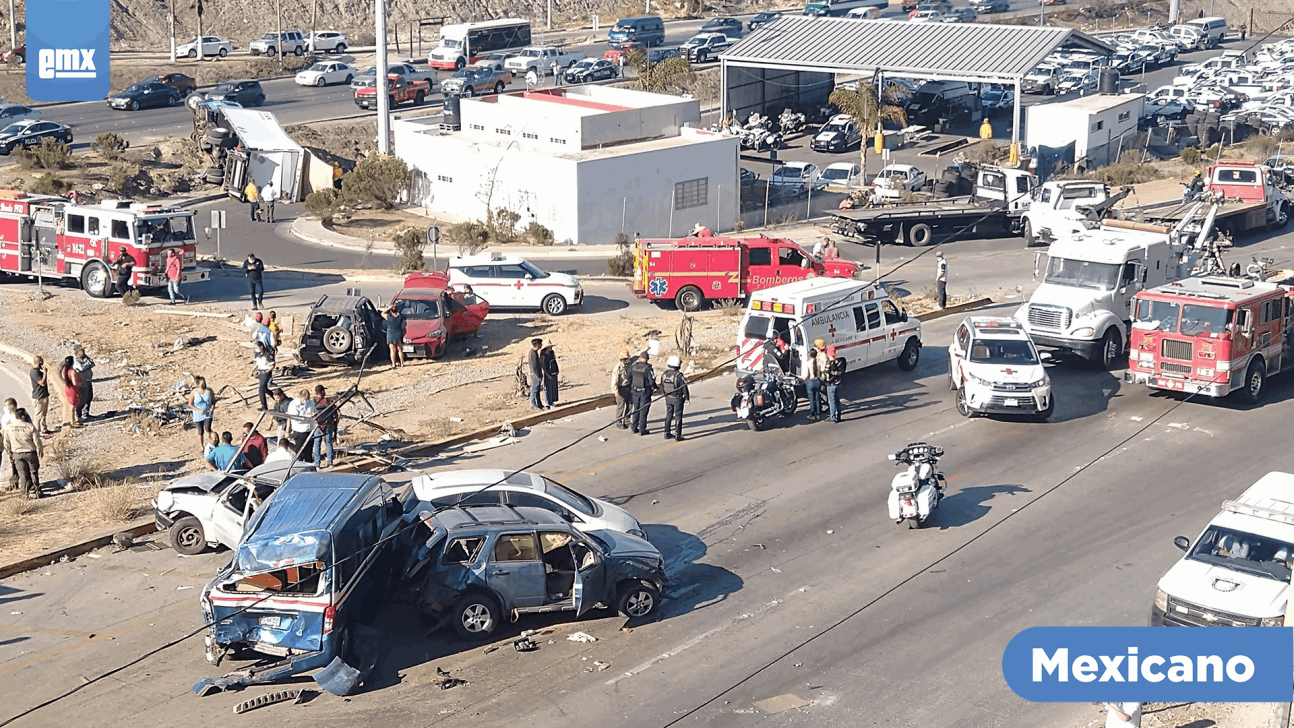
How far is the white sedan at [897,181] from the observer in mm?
47894

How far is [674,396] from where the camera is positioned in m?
23.5

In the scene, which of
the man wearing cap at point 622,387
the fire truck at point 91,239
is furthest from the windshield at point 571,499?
the fire truck at point 91,239

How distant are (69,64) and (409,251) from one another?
13345 millimetres

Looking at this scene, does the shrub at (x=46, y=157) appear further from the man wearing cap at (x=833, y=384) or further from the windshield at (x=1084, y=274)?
the windshield at (x=1084, y=274)

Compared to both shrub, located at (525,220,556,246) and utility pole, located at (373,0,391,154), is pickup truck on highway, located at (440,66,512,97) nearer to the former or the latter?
utility pole, located at (373,0,391,154)

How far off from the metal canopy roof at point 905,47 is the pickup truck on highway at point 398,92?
15198 millimetres

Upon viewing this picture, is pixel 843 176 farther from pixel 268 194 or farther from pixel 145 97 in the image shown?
pixel 145 97

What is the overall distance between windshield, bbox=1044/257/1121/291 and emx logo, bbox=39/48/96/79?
757 inches

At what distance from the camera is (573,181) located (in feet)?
140

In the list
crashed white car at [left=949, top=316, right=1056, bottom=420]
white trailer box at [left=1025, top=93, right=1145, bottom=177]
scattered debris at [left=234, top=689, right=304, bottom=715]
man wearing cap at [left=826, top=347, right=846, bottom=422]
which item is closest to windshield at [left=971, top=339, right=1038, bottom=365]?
crashed white car at [left=949, top=316, right=1056, bottom=420]

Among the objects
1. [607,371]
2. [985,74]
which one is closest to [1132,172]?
[985,74]

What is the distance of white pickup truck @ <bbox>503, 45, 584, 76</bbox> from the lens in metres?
71.8

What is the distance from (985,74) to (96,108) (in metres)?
39.1

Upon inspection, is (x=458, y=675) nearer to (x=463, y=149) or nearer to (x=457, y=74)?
(x=463, y=149)
